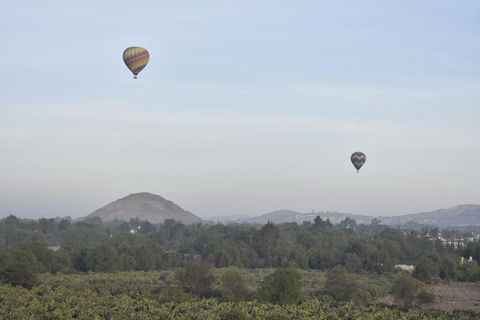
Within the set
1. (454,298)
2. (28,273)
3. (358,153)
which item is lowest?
(454,298)

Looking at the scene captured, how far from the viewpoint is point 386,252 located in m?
81.9

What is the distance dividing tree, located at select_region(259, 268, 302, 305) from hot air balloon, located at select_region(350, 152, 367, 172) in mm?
41394

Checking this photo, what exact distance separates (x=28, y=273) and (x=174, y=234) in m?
99.2

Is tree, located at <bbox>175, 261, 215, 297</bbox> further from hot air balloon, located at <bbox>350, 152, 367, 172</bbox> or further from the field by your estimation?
hot air balloon, located at <bbox>350, 152, 367, 172</bbox>

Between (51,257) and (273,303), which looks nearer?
(273,303)

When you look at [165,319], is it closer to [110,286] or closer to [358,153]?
[110,286]

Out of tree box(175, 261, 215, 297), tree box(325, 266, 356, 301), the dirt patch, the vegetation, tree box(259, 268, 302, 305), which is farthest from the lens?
tree box(175, 261, 215, 297)

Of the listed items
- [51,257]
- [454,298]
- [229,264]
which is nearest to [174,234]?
[229,264]

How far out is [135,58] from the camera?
59094mm

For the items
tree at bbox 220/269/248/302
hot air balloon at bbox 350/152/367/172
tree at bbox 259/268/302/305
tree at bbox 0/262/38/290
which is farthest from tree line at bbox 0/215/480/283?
tree at bbox 259/268/302/305

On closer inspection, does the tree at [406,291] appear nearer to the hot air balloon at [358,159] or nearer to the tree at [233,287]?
the tree at [233,287]

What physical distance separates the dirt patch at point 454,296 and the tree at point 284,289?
9.24 m

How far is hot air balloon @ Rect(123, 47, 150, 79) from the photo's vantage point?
194 ft

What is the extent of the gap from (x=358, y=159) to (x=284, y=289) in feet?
143
